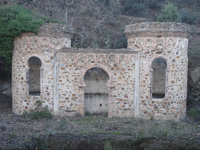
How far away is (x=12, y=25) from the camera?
12.3 metres

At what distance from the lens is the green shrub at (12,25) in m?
12.3

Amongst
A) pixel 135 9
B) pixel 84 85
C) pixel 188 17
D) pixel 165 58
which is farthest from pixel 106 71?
pixel 135 9

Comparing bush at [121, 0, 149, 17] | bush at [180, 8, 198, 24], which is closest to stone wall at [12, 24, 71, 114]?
bush at [180, 8, 198, 24]

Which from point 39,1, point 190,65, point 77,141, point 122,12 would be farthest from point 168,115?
point 122,12

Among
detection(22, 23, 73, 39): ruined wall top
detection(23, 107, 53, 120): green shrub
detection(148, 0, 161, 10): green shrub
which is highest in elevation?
detection(148, 0, 161, 10): green shrub

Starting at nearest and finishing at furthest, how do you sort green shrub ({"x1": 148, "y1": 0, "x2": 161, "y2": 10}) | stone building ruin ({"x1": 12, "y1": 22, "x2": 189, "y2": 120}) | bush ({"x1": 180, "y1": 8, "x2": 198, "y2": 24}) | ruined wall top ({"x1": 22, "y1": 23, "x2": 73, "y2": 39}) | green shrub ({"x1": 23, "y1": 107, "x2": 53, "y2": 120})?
green shrub ({"x1": 23, "y1": 107, "x2": 53, "y2": 120}) < stone building ruin ({"x1": 12, "y1": 22, "x2": 189, "y2": 120}) < ruined wall top ({"x1": 22, "y1": 23, "x2": 73, "y2": 39}) < bush ({"x1": 180, "y1": 8, "x2": 198, "y2": 24}) < green shrub ({"x1": 148, "y1": 0, "x2": 161, "y2": 10})

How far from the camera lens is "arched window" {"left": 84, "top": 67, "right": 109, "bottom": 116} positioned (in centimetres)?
1393

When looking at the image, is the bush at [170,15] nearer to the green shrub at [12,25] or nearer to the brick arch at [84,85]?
the brick arch at [84,85]

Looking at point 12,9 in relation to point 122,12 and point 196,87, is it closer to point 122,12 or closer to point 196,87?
point 196,87

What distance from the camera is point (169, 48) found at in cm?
1239

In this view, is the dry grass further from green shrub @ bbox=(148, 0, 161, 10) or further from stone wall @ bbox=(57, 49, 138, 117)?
green shrub @ bbox=(148, 0, 161, 10)

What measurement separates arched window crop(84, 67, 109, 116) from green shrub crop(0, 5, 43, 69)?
13.5 ft

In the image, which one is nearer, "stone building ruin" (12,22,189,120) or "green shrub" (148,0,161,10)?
"stone building ruin" (12,22,189,120)

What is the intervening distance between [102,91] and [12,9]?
21.2 feet
